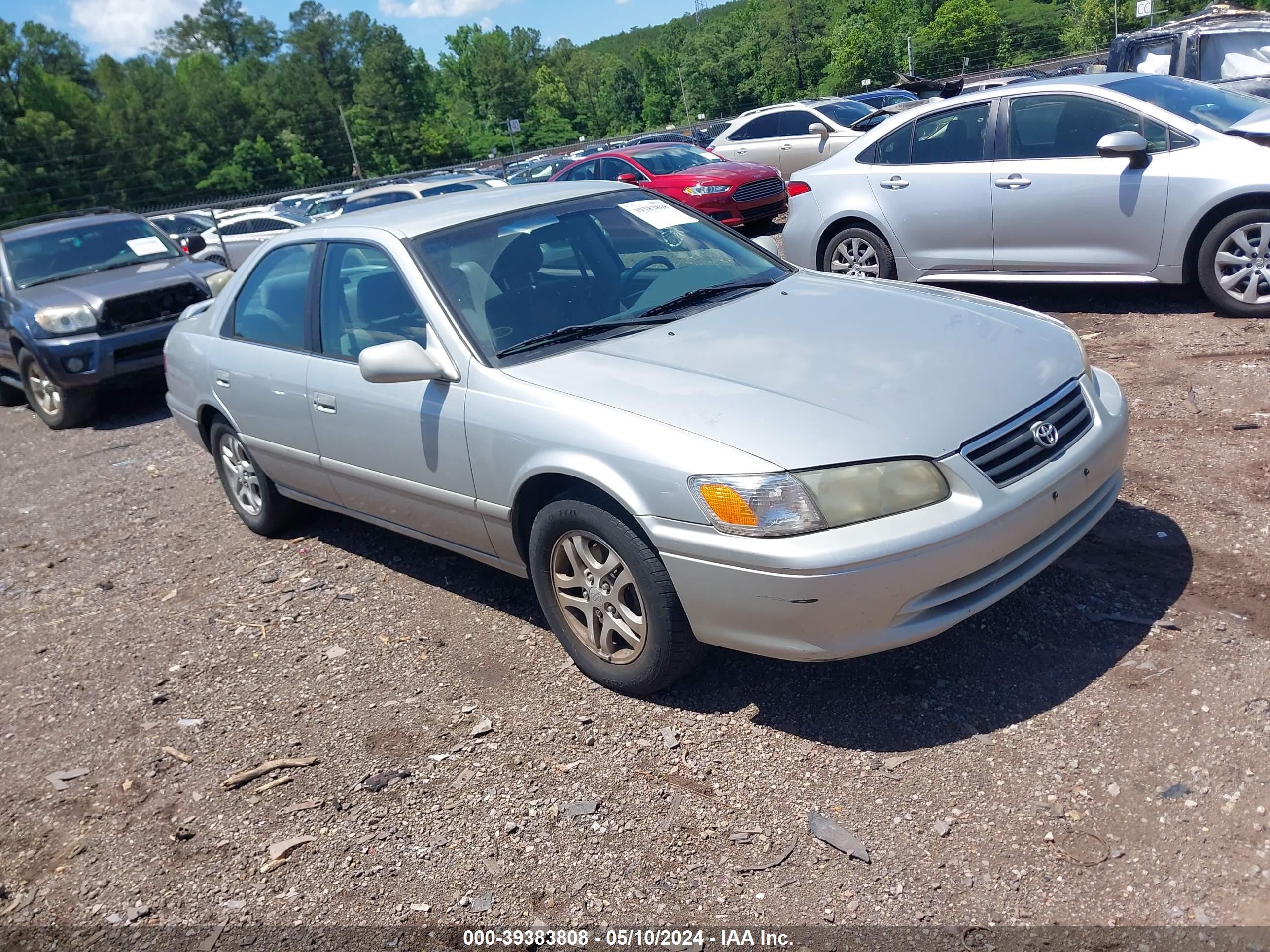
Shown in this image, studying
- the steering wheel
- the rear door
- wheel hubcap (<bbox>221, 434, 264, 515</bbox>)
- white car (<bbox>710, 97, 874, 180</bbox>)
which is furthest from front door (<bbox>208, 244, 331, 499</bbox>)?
the rear door

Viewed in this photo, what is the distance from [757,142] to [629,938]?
17.5 m

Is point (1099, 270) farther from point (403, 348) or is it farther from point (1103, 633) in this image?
point (403, 348)

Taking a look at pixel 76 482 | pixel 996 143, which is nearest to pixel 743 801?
pixel 996 143

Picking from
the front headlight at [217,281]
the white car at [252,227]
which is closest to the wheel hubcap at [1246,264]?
the front headlight at [217,281]

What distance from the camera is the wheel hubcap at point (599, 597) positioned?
3.50 m

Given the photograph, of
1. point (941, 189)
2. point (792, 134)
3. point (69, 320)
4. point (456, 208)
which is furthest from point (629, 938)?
point (792, 134)

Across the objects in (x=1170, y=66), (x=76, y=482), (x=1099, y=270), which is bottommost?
(x=76, y=482)

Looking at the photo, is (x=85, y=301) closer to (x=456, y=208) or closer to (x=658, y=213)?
(x=456, y=208)

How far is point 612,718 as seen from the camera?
361 cm

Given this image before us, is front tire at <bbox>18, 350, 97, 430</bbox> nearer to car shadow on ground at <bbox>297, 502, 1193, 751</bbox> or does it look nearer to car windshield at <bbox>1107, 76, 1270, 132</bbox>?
car shadow on ground at <bbox>297, 502, 1193, 751</bbox>

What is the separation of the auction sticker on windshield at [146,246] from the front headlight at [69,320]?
136cm

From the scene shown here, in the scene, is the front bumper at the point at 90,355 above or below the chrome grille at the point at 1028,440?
below

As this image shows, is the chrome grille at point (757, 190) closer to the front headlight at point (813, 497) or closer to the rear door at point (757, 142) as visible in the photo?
the rear door at point (757, 142)

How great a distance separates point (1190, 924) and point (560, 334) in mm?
2731
